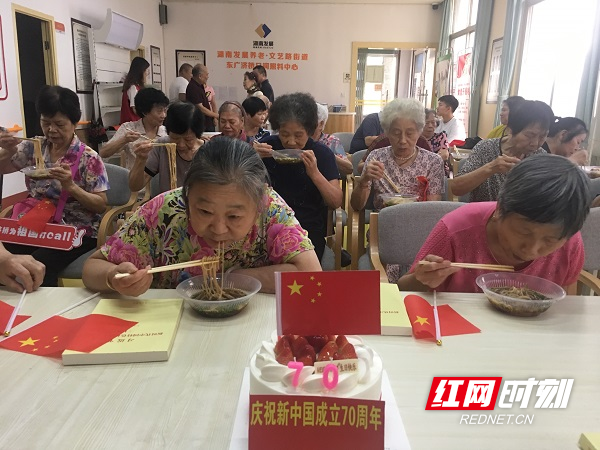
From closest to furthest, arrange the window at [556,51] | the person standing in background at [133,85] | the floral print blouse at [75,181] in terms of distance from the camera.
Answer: the floral print blouse at [75,181], the window at [556,51], the person standing in background at [133,85]

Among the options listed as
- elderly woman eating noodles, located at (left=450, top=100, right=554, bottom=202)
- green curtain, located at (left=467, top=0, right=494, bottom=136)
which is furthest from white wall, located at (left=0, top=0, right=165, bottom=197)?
green curtain, located at (left=467, top=0, right=494, bottom=136)

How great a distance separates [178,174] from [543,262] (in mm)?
2054

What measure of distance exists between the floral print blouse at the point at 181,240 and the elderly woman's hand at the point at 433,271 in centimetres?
34

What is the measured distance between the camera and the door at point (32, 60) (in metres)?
4.92

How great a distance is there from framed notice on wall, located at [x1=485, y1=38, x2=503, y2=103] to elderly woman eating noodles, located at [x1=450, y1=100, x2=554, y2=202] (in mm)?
4359

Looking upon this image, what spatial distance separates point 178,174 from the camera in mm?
2775

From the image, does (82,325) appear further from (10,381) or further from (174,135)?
(174,135)

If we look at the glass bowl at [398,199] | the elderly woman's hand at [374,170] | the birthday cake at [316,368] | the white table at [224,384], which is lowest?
the white table at [224,384]

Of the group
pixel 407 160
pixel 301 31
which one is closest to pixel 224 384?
pixel 407 160

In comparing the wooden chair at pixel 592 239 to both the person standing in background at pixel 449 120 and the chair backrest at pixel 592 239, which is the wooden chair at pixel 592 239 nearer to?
the chair backrest at pixel 592 239

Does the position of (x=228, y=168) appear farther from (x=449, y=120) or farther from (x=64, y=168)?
(x=449, y=120)

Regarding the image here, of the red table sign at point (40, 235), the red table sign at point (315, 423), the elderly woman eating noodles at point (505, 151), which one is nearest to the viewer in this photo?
the red table sign at point (315, 423)

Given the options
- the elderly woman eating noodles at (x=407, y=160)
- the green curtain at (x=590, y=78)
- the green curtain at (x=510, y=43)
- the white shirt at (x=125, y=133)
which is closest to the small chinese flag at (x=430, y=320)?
the elderly woman eating noodles at (x=407, y=160)

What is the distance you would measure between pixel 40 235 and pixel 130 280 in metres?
0.73
